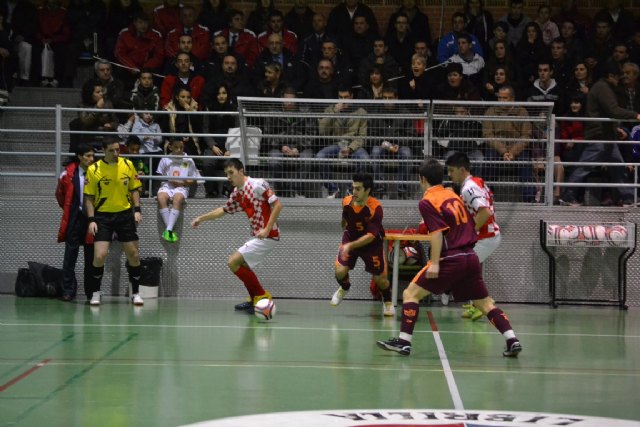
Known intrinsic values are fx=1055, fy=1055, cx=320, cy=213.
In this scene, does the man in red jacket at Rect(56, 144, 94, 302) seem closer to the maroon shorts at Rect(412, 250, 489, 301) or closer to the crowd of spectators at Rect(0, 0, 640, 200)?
the crowd of spectators at Rect(0, 0, 640, 200)

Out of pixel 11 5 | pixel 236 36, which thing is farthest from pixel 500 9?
pixel 11 5

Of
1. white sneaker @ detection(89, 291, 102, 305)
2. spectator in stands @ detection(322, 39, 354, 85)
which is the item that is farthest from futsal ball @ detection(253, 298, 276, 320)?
spectator in stands @ detection(322, 39, 354, 85)

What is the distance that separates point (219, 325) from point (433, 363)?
3528 mm

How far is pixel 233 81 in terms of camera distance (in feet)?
56.8

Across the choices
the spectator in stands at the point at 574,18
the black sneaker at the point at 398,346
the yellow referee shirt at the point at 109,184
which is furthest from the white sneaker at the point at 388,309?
the spectator in stands at the point at 574,18

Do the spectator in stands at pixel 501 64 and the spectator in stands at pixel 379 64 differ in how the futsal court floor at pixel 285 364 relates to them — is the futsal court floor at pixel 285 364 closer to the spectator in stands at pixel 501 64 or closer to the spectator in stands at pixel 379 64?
the spectator in stands at pixel 379 64

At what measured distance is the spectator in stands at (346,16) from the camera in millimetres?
18906

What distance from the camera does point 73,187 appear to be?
1520 cm

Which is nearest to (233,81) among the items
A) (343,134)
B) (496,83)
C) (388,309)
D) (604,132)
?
(343,134)

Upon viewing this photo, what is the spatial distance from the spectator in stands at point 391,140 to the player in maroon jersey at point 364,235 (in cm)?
196

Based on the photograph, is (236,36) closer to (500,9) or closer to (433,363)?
(500,9)

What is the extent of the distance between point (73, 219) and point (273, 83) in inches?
152

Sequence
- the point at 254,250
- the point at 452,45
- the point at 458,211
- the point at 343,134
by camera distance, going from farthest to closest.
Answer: the point at 452,45, the point at 343,134, the point at 254,250, the point at 458,211

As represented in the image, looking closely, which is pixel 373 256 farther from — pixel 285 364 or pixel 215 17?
pixel 215 17
